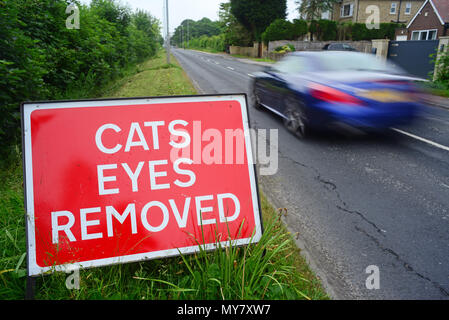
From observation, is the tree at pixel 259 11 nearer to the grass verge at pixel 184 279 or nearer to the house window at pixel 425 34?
the house window at pixel 425 34

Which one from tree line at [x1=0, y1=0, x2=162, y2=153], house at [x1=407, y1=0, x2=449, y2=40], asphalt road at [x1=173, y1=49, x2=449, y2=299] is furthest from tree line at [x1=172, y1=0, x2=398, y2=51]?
asphalt road at [x1=173, y1=49, x2=449, y2=299]

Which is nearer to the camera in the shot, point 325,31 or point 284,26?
point 284,26

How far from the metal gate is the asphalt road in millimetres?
10137

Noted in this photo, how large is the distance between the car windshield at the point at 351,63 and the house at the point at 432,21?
27.9 meters

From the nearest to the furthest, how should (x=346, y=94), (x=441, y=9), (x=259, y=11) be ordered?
(x=346, y=94) < (x=441, y=9) < (x=259, y=11)

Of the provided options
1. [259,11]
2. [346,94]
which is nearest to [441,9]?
[259,11]

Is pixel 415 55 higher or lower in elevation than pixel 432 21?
lower

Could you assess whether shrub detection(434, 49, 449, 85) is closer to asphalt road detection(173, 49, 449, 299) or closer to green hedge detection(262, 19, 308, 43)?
asphalt road detection(173, 49, 449, 299)

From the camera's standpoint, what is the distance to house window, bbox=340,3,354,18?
152 ft

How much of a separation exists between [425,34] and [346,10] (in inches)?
744

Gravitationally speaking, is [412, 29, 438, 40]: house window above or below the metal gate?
above

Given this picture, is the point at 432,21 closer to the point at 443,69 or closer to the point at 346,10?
the point at 346,10

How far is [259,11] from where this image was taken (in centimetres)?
4306

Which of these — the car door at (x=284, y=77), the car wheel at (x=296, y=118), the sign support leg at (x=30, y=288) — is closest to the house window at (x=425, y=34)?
the car door at (x=284, y=77)
